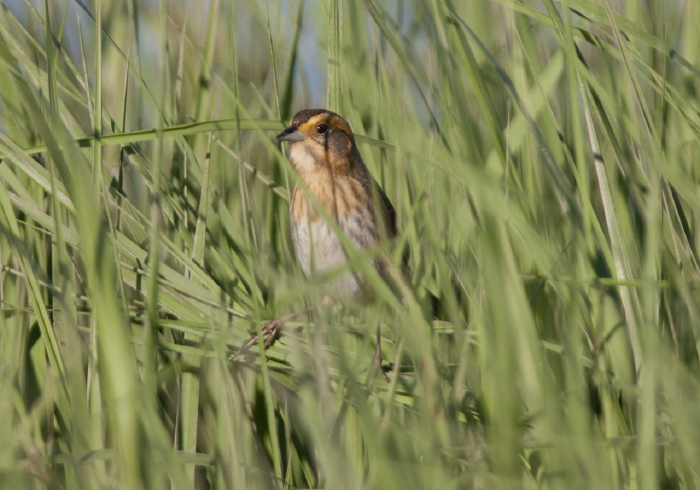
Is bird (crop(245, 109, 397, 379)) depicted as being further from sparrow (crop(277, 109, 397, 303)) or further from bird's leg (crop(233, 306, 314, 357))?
bird's leg (crop(233, 306, 314, 357))

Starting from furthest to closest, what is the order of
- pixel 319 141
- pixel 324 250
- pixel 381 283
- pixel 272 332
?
pixel 319 141 → pixel 324 250 → pixel 272 332 → pixel 381 283

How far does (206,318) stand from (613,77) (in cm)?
154

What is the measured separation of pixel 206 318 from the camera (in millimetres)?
2586

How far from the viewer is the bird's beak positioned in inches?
139

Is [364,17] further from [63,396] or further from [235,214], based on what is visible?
[63,396]

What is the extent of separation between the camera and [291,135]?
3611 millimetres

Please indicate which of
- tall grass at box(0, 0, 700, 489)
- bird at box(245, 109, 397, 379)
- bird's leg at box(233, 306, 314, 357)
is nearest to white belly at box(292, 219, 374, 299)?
bird at box(245, 109, 397, 379)

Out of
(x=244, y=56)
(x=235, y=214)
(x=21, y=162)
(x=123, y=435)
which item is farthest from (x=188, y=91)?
(x=123, y=435)

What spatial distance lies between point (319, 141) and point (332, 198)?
27cm

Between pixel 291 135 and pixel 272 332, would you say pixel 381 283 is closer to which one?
pixel 272 332

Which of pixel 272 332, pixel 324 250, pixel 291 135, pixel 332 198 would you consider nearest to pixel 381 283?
pixel 272 332

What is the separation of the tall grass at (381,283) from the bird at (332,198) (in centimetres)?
13

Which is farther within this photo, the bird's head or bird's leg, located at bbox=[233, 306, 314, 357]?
the bird's head

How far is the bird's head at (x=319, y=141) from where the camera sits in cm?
370
